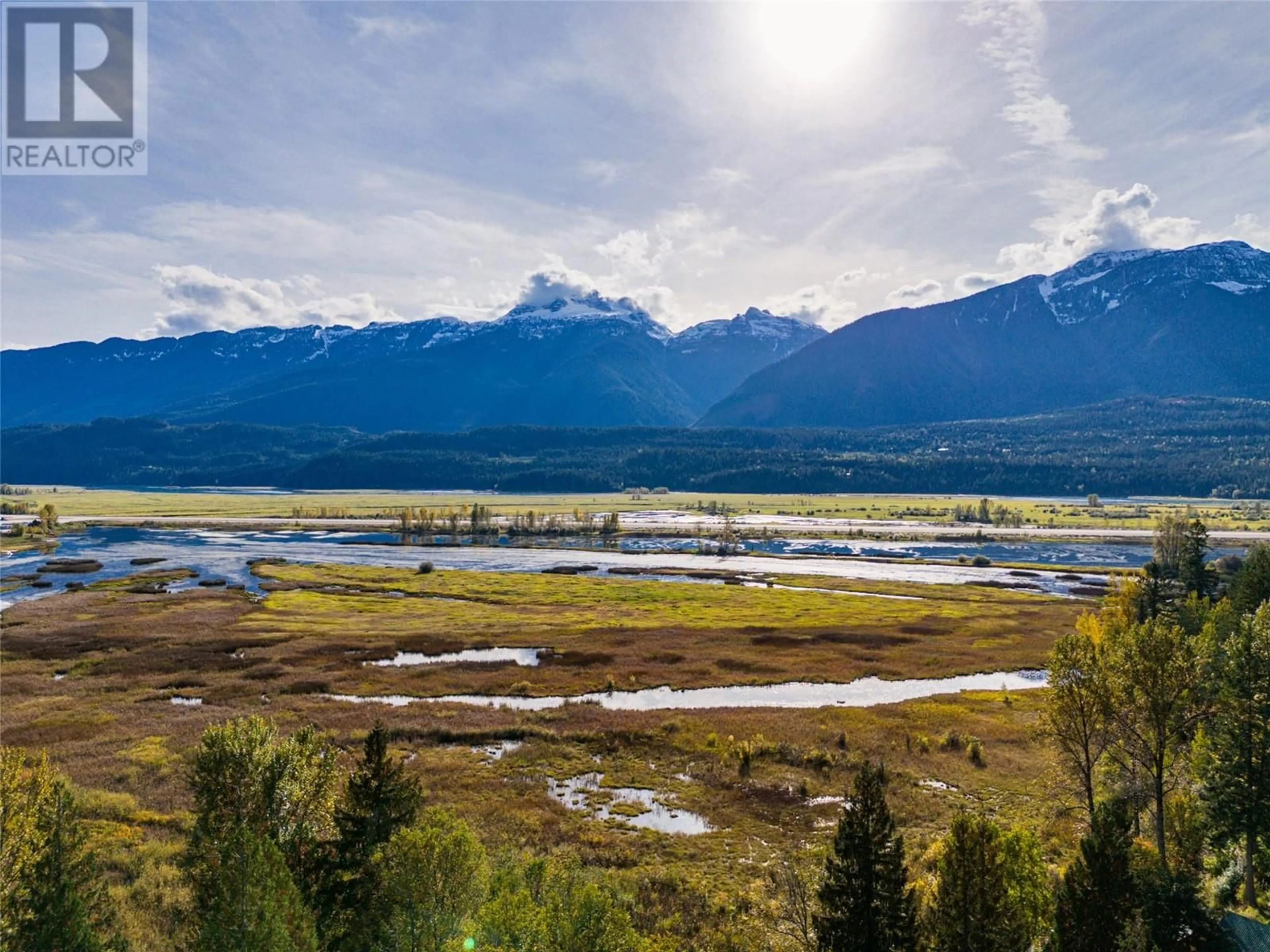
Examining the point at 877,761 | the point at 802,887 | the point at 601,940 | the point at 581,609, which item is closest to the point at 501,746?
the point at 877,761

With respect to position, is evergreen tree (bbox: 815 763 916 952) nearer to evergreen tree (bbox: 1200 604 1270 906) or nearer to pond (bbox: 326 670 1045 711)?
evergreen tree (bbox: 1200 604 1270 906)

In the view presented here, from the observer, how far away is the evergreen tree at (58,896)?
774 inches

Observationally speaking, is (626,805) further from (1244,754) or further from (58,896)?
(1244,754)

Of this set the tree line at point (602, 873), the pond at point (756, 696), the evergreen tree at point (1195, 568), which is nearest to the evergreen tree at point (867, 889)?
the tree line at point (602, 873)

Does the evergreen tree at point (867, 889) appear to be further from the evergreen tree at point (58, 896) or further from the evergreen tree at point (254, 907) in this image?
the evergreen tree at point (58, 896)

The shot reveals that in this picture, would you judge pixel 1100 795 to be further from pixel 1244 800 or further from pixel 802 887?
pixel 802 887

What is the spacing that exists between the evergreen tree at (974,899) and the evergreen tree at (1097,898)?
1990mm

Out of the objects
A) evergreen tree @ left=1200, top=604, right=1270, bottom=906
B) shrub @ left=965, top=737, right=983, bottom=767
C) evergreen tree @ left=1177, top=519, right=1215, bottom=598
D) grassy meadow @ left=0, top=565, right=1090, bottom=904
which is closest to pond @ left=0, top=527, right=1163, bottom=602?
grassy meadow @ left=0, top=565, right=1090, bottom=904

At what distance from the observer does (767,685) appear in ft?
236

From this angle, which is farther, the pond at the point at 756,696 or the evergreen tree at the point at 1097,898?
the pond at the point at 756,696

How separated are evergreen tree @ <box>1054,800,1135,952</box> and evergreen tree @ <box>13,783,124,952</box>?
29.3 m

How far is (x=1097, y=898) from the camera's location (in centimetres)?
2244

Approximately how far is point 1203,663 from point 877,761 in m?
19.5

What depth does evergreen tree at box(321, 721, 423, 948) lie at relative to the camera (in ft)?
74.7
